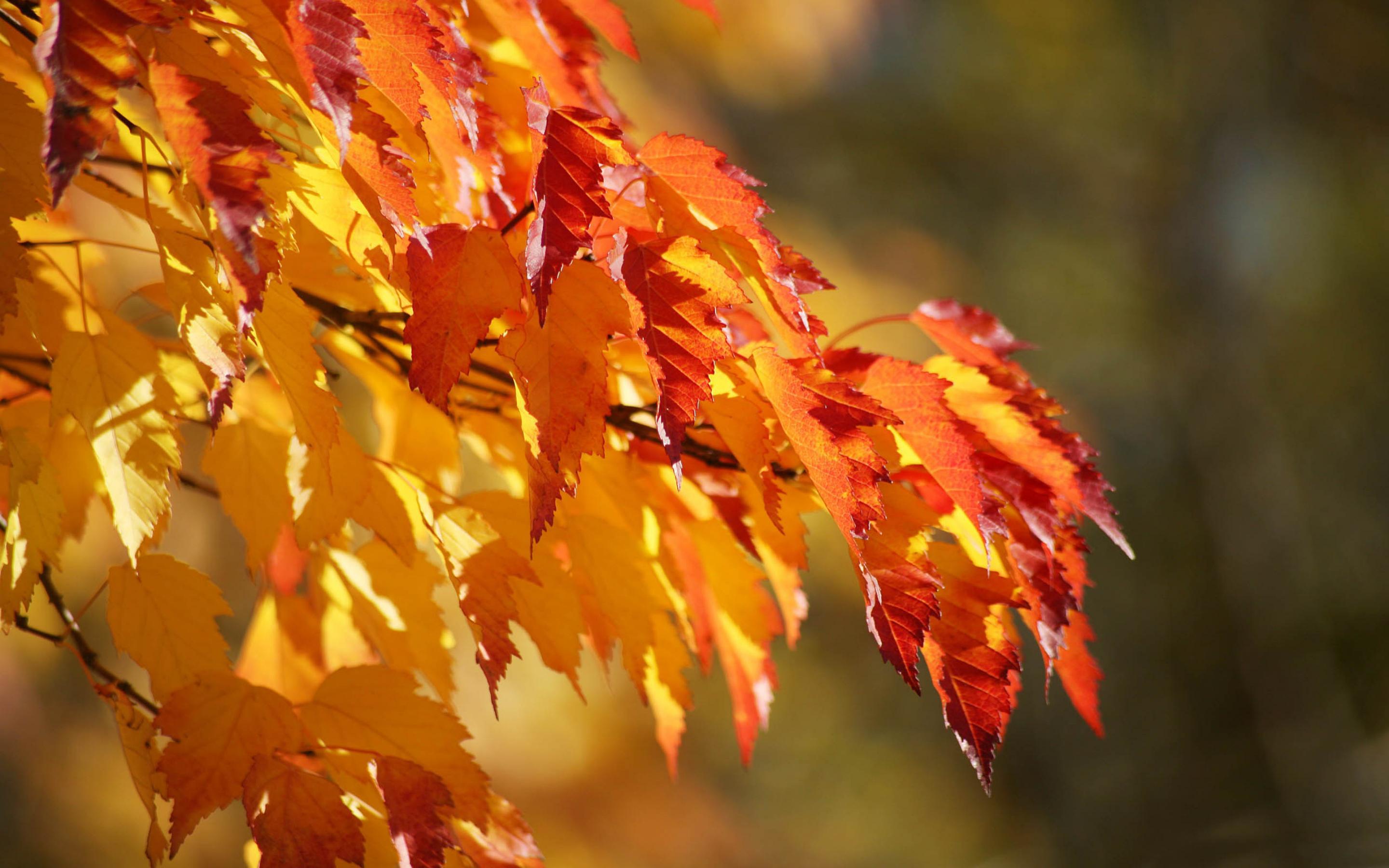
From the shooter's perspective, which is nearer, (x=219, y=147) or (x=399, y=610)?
(x=219, y=147)

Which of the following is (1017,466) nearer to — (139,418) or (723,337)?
(723,337)

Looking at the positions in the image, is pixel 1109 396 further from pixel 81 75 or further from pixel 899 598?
pixel 81 75

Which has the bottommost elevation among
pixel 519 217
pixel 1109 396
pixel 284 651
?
pixel 1109 396

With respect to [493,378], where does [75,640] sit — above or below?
below

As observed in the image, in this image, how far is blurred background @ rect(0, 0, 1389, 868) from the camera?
253 cm

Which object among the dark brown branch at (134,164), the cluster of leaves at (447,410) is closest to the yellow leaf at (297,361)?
the cluster of leaves at (447,410)

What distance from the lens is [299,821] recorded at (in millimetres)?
365

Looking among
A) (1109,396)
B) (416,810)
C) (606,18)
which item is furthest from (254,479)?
(1109,396)

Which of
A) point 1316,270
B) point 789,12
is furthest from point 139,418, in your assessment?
point 1316,270

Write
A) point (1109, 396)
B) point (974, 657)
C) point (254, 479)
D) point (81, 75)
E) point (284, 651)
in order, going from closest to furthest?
1. point (81, 75)
2. point (974, 657)
3. point (254, 479)
4. point (284, 651)
5. point (1109, 396)

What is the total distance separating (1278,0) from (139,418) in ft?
13.7

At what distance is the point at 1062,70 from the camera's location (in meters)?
3.39

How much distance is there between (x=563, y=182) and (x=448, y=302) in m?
0.06

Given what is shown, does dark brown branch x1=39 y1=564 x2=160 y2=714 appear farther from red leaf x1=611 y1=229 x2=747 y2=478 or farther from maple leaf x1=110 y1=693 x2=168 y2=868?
red leaf x1=611 y1=229 x2=747 y2=478
